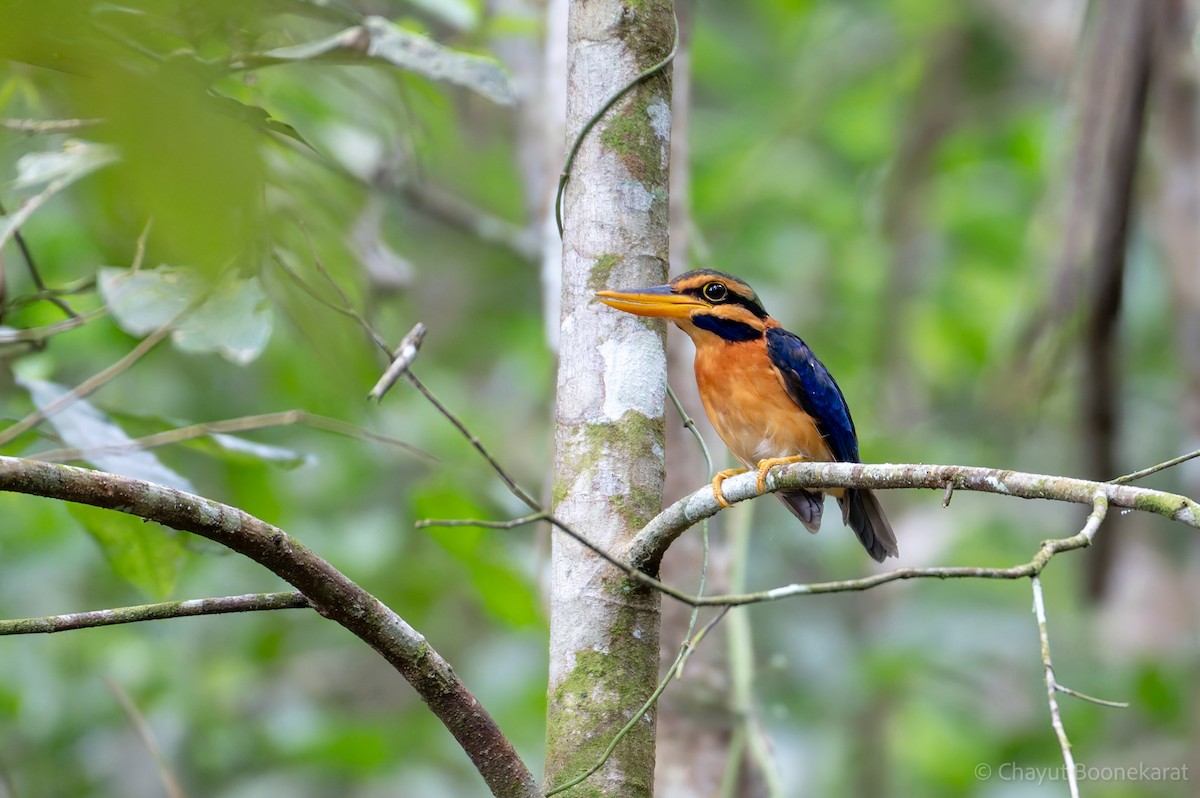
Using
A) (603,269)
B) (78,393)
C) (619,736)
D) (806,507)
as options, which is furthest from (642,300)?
(806,507)

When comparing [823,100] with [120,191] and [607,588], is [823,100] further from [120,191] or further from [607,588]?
[120,191]

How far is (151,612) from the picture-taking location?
1.77 metres

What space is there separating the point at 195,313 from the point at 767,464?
1.55 meters

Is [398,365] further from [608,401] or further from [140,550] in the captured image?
[140,550]

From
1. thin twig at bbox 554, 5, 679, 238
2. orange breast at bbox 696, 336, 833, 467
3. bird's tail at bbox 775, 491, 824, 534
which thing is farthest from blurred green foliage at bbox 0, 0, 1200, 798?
orange breast at bbox 696, 336, 833, 467

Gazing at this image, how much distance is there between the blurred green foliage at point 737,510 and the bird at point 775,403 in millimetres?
714

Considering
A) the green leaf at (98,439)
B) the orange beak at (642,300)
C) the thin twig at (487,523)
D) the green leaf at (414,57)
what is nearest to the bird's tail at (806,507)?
the orange beak at (642,300)

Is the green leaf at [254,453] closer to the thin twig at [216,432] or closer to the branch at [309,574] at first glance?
the thin twig at [216,432]

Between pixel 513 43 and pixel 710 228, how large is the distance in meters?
2.08

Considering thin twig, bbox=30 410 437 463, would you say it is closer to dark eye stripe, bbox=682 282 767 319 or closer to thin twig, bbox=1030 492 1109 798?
dark eye stripe, bbox=682 282 767 319

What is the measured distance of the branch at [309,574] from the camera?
156 centimetres

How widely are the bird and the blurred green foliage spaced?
2.34 ft

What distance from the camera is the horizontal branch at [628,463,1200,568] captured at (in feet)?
5.08

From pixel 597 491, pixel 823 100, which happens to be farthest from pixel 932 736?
pixel 597 491
